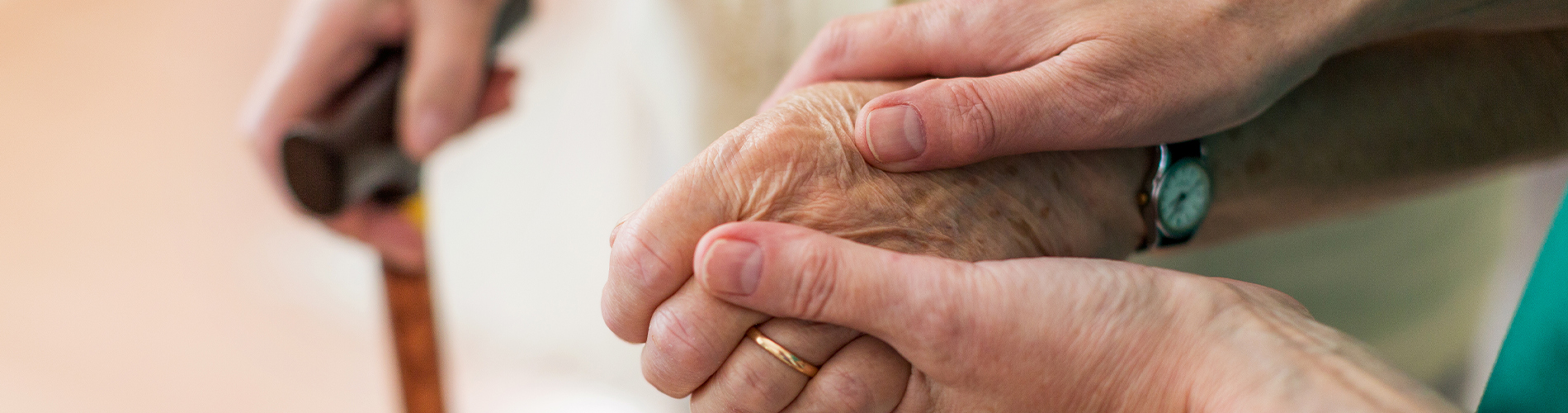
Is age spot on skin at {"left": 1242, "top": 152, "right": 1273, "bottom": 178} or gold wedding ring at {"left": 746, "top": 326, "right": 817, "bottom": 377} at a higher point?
age spot on skin at {"left": 1242, "top": 152, "right": 1273, "bottom": 178}

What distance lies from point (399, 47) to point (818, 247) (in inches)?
23.6

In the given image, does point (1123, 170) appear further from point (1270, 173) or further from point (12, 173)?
point (12, 173)

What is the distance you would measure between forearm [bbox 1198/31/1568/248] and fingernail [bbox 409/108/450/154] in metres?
0.77

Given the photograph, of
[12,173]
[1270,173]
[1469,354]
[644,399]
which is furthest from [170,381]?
[1469,354]

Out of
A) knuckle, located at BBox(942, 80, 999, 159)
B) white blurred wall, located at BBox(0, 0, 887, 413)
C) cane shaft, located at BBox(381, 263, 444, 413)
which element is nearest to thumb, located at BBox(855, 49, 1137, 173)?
knuckle, located at BBox(942, 80, 999, 159)

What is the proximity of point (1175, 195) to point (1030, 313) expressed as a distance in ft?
0.91

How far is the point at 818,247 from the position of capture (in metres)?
0.42

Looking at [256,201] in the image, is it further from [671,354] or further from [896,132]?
[896,132]

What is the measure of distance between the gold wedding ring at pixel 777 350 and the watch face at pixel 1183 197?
33 cm

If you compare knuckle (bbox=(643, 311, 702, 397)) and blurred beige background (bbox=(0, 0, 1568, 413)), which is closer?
knuckle (bbox=(643, 311, 702, 397))

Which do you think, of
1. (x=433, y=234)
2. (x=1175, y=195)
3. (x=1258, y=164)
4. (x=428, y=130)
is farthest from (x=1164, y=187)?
(x=433, y=234)

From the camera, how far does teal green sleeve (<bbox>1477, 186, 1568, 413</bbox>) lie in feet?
1.44

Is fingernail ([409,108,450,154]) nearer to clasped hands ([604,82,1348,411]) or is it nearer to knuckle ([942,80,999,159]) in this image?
clasped hands ([604,82,1348,411])

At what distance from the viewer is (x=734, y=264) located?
411 millimetres
